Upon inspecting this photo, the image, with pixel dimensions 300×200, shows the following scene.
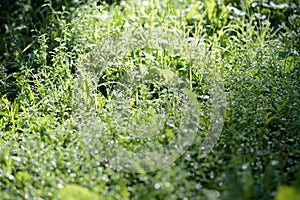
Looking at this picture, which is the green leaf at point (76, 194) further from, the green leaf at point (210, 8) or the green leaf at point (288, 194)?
the green leaf at point (210, 8)

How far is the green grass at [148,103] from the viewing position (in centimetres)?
277

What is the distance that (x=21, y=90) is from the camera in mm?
3883

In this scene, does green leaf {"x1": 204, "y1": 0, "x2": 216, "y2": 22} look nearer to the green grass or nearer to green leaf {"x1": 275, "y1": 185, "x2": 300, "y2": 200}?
the green grass

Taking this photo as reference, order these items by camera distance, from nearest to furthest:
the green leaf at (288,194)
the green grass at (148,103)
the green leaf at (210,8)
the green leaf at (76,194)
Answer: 1. the green leaf at (288,194)
2. the green leaf at (76,194)
3. the green grass at (148,103)
4. the green leaf at (210,8)

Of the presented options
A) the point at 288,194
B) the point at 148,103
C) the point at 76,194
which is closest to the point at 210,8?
the point at 148,103

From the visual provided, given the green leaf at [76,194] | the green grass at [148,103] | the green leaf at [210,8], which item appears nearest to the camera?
the green leaf at [76,194]

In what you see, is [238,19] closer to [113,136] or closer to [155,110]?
[155,110]

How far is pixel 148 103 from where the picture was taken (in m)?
3.57

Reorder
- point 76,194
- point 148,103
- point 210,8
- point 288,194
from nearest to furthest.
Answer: point 288,194
point 76,194
point 148,103
point 210,8

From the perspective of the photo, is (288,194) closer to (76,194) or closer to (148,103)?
(76,194)

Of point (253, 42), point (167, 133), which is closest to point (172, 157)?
point (167, 133)

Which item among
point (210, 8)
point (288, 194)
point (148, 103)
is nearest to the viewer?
point (288, 194)

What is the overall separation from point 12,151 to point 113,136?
566 mm

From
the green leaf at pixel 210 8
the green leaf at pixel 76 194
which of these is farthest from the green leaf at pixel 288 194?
the green leaf at pixel 210 8
